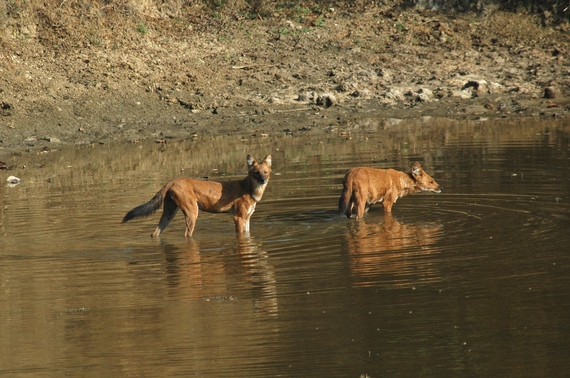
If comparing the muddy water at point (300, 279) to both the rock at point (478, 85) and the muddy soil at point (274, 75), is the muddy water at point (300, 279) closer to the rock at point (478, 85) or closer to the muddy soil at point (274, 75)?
the muddy soil at point (274, 75)

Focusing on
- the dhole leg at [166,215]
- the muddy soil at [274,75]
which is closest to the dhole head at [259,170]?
the dhole leg at [166,215]

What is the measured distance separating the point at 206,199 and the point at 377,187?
2.32 m

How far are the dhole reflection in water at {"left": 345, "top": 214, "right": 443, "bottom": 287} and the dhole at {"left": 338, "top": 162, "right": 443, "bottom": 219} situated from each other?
29 centimetres

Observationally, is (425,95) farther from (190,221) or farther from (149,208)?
(149,208)

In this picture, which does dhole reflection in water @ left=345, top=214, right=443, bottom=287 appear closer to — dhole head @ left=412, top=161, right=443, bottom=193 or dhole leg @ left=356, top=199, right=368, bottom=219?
dhole leg @ left=356, top=199, right=368, bottom=219

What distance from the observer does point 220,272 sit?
9.77m

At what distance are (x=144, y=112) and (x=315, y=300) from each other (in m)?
14.8

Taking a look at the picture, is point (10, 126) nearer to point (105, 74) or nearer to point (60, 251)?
point (105, 74)

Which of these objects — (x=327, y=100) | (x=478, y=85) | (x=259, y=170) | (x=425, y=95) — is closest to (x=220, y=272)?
→ (x=259, y=170)

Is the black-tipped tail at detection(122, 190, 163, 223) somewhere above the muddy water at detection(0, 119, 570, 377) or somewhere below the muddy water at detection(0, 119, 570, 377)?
above

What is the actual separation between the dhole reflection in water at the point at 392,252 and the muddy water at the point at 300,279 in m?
0.03

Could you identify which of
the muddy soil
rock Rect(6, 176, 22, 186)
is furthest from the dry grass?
rock Rect(6, 176, 22, 186)

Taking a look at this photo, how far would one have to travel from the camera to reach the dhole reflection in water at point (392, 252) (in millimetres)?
8984

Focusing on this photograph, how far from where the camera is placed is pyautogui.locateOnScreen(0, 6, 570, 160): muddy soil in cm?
2183
